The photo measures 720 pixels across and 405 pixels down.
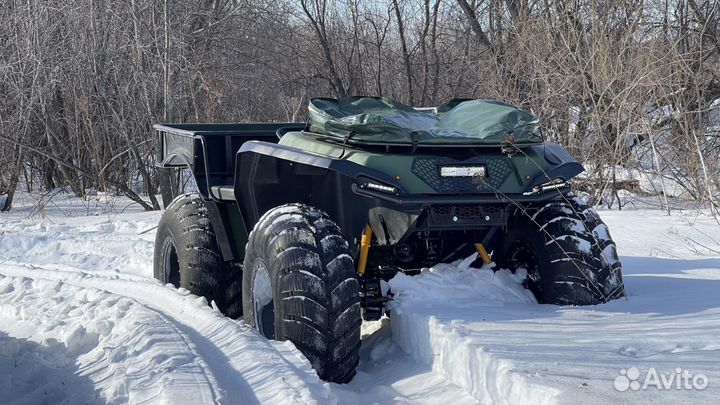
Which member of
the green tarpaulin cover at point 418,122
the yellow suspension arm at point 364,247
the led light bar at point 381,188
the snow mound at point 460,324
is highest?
the green tarpaulin cover at point 418,122

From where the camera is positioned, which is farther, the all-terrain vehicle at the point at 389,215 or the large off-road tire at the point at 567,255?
the large off-road tire at the point at 567,255

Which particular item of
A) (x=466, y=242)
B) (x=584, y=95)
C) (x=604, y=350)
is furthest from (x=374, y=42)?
(x=604, y=350)

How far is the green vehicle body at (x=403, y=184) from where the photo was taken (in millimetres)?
4941

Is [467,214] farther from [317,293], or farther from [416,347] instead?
[317,293]

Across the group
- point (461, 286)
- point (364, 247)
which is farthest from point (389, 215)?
point (461, 286)

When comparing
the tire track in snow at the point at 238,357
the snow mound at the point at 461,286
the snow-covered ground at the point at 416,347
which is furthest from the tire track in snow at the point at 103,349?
the snow mound at the point at 461,286

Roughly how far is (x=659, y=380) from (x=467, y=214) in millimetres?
1718

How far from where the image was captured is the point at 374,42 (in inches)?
753

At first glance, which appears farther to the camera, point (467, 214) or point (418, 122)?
point (418, 122)

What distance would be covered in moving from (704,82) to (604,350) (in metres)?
9.95

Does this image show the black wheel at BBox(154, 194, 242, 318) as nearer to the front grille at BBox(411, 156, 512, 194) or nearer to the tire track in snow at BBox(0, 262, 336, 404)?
the tire track in snow at BBox(0, 262, 336, 404)

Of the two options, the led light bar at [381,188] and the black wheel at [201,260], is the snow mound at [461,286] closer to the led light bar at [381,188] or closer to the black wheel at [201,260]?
the led light bar at [381,188]

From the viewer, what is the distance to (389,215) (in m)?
5.14

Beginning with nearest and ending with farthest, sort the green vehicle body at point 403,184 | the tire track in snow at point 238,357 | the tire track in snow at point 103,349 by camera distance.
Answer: the tire track in snow at point 238,357 → the tire track in snow at point 103,349 → the green vehicle body at point 403,184
